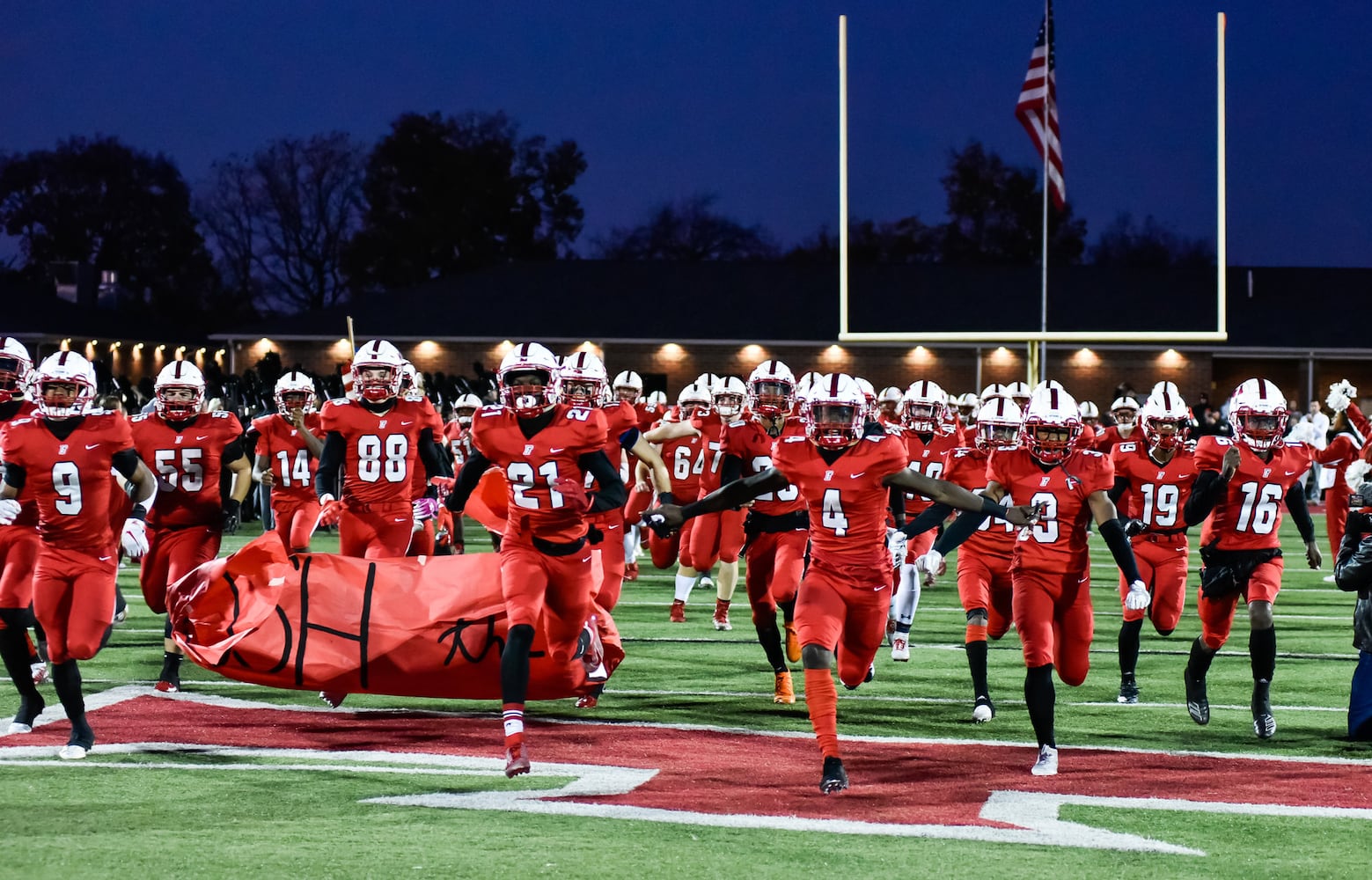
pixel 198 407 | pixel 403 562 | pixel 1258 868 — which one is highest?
pixel 198 407

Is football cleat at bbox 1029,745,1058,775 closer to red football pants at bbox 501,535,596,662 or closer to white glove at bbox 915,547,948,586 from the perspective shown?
white glove at bbox 915,547,948,586

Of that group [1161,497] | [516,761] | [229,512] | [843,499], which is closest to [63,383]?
[229,512]

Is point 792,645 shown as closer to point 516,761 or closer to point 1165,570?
point 1165,570

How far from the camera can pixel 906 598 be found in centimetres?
1080

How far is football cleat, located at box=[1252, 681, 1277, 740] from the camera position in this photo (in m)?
8.10

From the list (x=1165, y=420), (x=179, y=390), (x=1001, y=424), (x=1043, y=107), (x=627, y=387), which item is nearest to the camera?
(x=1001, y=424)

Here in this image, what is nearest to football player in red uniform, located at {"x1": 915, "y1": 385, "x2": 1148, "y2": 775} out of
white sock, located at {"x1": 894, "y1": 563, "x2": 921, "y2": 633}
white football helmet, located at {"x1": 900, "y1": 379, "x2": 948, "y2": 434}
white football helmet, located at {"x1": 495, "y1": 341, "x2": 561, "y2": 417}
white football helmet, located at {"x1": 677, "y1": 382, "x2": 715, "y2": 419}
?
white football helmet, located at {"x1": 495, "y1": 341, "x2": 561, "y2": 417}

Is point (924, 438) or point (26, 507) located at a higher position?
point (924, 438)

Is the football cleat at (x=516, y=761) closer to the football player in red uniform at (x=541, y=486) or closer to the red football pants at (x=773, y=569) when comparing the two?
the football player in red uniform at (x=541, y=486)

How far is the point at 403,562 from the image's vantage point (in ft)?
28.3

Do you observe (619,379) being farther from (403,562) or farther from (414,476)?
(403,562)

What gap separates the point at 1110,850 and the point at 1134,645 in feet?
12.6

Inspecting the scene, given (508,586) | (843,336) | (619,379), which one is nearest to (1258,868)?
(508,586)

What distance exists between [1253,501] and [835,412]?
9.30ft
